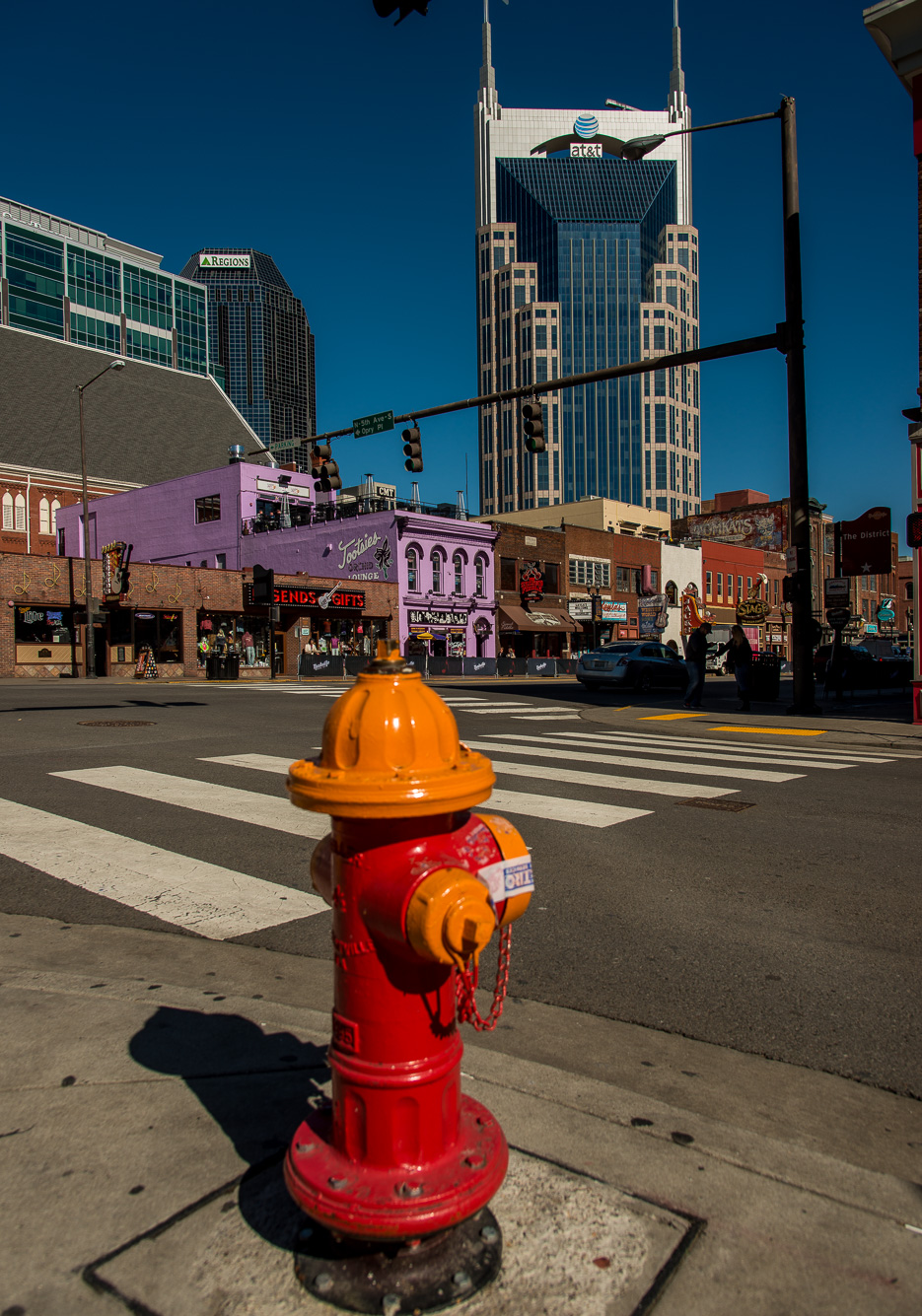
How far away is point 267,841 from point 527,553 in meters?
43.8

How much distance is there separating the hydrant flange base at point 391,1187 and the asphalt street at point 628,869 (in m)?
1.41

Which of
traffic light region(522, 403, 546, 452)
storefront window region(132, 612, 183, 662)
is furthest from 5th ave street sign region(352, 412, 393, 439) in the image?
storefront window region(132, 612, 183, 662)

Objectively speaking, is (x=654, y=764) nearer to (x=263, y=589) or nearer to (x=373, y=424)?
(x=373, y=424)

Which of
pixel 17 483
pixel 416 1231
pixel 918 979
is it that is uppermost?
pixel 17 483

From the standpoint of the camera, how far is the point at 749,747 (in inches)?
410

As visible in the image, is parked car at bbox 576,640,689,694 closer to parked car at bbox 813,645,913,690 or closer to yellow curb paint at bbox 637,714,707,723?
parked car at bbox 813,645,913,690

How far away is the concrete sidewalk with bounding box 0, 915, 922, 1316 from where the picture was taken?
164 centimetres

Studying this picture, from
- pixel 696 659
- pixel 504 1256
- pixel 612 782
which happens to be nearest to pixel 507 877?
pixel 504 1256

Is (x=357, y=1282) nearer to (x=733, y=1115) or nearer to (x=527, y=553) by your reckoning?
(x=733, y=1115)

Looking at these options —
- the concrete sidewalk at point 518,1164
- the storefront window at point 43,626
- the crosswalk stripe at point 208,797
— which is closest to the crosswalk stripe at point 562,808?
the crosswalk stripe at point 208,797

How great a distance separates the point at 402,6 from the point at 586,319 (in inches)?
6275

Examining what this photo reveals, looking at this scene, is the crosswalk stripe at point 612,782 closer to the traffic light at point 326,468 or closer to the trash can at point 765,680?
the trash can at point 765,680

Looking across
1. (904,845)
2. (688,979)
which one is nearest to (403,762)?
(688,979)

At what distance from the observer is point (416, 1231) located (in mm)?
1597
